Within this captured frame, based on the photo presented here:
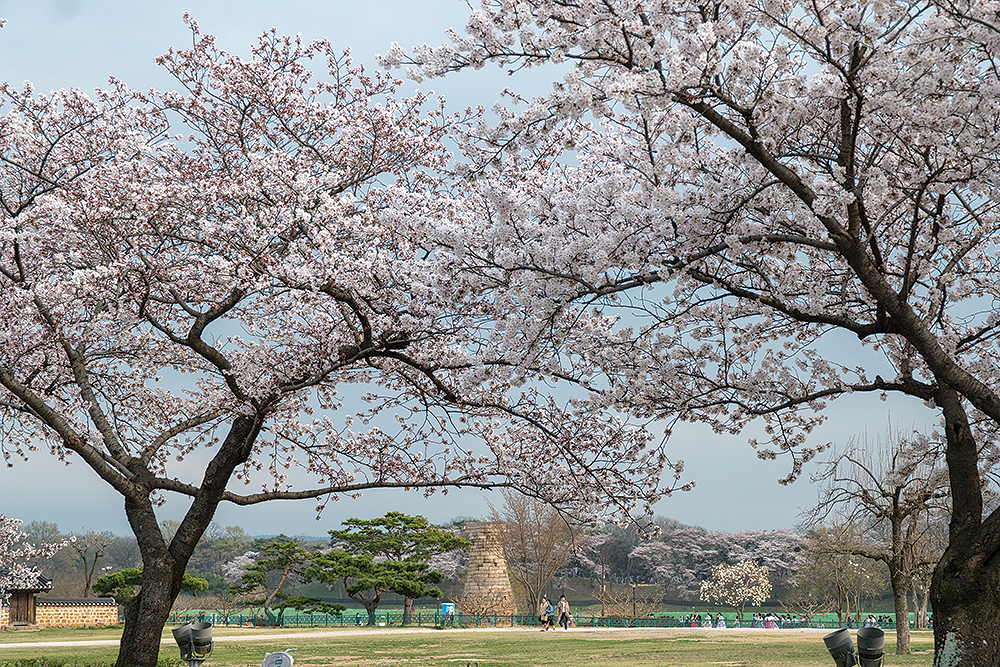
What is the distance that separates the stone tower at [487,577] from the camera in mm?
36000

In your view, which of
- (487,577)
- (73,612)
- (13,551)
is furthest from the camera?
(487,577)

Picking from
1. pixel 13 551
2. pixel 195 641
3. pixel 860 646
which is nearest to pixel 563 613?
pixel 13 551

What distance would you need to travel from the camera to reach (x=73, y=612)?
29047 millimetres

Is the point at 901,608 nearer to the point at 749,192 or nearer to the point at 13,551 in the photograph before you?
the point at 749,192

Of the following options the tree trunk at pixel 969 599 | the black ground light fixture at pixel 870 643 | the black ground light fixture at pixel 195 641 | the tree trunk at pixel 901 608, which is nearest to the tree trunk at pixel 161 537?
the black ground light fixture at pixel 195 641

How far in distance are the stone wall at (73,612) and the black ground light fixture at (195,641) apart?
2446 cm

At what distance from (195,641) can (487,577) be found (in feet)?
98.8

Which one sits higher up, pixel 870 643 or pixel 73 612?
pixel 870 643

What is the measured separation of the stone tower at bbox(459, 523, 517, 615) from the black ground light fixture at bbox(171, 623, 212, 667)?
29.3 meters

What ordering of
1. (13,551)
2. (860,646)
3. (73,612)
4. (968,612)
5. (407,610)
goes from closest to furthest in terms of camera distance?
(968,612) → (860,646) → (13,551) → (73,612) → (407,610)

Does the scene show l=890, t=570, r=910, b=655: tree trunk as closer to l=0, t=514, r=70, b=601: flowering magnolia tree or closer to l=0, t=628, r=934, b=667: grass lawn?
l=0, t=628, r=934, b=667: grass lawn

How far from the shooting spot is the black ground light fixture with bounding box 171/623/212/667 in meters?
7.52

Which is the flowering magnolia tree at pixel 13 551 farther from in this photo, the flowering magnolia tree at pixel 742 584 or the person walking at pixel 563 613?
the flowering magnolia tree at pixel 742 584

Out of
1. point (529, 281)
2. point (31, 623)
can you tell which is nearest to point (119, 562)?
point (31, 623)
